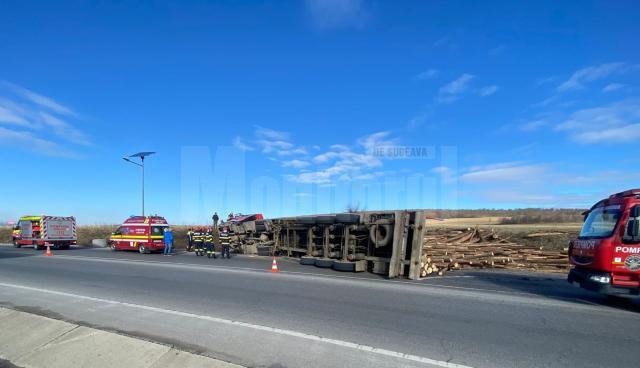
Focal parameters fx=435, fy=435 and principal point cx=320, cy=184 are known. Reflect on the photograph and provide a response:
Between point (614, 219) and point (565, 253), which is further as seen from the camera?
point (565, 253)

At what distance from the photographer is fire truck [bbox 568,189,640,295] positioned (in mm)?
8711

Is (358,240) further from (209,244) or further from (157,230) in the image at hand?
(157,230)

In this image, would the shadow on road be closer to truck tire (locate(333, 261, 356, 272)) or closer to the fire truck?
the fire truck

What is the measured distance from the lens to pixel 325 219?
58.5ft

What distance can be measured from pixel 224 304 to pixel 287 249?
11571mm

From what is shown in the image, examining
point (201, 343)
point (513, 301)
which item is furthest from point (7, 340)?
point (513, 301)

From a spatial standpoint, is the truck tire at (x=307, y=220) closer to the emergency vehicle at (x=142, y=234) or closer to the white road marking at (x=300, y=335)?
the white road marking at (x=300, y=335)

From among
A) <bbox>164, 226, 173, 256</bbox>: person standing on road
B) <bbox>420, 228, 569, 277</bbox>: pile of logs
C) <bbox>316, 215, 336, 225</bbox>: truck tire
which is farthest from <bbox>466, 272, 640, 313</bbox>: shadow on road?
<bbox>164, 226, 173, 256</bbox>: person standing on road

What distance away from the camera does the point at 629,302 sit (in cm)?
987

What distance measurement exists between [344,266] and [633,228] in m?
9.35

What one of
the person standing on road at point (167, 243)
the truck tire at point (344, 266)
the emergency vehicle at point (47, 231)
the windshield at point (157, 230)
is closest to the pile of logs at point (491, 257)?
the truck tire at point (344, 266)

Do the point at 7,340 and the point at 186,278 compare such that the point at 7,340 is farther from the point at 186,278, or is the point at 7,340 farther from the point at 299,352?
the point at 186,278

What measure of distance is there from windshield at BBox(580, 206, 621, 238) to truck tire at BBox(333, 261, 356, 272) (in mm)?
7699

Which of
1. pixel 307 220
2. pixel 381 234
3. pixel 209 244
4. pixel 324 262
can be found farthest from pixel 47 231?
pixel 381 234
